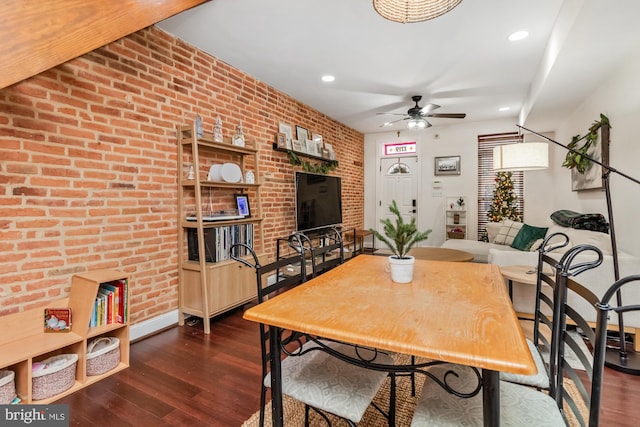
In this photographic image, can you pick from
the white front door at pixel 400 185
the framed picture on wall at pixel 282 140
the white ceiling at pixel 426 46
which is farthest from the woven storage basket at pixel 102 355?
the white front door at pixel 400 185

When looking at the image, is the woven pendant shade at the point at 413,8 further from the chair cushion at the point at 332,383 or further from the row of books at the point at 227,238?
the row of books at the point at 227,238

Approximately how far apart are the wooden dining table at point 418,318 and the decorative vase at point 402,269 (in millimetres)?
29

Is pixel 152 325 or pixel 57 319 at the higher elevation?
pixel 57 319

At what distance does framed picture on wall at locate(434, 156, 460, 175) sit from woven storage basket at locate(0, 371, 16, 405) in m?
6.20

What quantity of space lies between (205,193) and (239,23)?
59.3 inches

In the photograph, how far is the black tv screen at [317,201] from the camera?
4215 mm

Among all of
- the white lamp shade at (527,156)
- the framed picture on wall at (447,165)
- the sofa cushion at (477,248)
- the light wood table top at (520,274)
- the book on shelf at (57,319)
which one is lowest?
the sofa cushion at (477,248)

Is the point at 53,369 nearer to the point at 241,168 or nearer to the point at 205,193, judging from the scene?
the point at 205,193

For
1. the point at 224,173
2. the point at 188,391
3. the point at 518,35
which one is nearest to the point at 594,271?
the point at 518,35

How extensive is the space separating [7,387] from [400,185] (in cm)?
607

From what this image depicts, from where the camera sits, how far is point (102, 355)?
78.1 inches

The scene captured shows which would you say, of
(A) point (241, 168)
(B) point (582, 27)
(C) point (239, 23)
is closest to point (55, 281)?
(A) point (241, 168)

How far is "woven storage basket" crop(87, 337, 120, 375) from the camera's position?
6.41 feet

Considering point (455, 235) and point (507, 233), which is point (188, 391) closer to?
point (507, 233)
